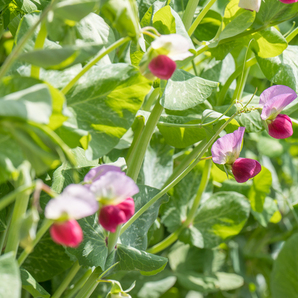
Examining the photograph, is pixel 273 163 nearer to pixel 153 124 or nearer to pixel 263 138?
pixel 263 138

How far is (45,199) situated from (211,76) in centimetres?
37

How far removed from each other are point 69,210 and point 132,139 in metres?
0.30

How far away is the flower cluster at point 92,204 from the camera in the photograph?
24cm

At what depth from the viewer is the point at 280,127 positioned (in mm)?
405

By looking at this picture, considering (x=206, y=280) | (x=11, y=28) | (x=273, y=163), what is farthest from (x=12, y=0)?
(x=273, y=163)

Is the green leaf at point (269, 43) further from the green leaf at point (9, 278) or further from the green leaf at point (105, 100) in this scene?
the green leaf at point (9, 278)

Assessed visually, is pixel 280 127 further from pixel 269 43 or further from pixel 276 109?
pixel 269 43

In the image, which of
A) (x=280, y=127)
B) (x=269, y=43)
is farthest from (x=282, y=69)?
(x=280, y=127)

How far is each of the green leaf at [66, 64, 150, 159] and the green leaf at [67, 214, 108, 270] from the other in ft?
0.40

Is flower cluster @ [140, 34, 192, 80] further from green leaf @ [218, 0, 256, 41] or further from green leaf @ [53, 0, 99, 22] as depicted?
green leaf @ [218, 0, 256, 41]

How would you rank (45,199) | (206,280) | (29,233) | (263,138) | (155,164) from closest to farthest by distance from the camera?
(29,233)
(45,199)
(155,164)
(206,280)
(263,138)

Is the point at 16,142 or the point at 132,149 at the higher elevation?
the point at 16,142

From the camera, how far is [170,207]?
640mm

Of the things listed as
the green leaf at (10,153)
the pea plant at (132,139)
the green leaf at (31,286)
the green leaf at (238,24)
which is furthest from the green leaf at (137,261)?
the green leaf at (238,24)
